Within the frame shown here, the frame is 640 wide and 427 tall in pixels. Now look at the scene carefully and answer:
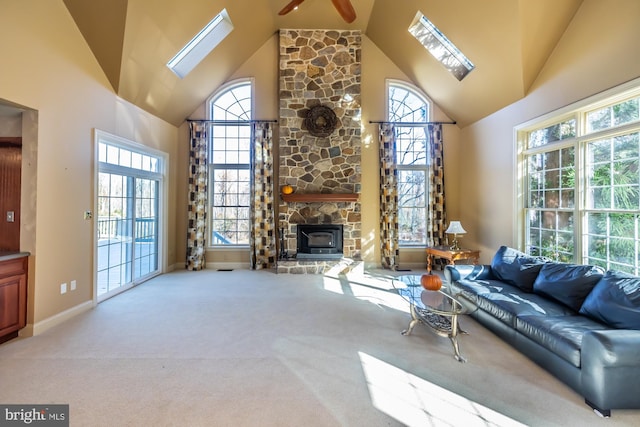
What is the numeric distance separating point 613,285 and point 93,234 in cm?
592

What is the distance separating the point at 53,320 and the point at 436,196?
661 centimetres

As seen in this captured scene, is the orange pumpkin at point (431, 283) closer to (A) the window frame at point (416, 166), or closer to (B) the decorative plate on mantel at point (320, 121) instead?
(A) the window frame at point (416, 166)

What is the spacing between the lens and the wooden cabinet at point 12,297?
2.79 meters

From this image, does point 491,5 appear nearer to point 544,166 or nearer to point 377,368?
point 544,166

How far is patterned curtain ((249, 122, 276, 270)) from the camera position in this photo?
6000mm

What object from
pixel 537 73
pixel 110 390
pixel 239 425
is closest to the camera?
pixel 239 425

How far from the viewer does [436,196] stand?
20.1 feet

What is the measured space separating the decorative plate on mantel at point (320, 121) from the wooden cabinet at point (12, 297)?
487 cm

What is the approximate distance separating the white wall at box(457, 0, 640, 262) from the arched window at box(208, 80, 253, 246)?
15.9 ft

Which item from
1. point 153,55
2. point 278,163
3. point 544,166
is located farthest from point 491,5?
point 153,55

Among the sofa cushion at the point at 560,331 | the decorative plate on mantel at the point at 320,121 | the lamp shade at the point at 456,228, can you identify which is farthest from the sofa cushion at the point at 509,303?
the decorative plate on mantel at the point at 320,121

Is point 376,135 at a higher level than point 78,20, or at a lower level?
lower

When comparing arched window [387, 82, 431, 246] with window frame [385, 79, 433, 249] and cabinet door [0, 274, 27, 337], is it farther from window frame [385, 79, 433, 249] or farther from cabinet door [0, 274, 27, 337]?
cabinet door [0, 274, 27, 337]

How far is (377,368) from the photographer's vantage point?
240 centimetres
